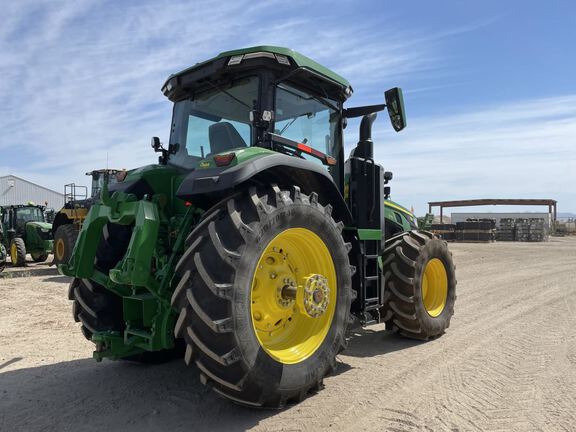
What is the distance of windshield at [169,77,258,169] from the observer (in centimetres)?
404

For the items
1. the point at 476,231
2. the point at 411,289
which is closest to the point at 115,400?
the point at 411,289

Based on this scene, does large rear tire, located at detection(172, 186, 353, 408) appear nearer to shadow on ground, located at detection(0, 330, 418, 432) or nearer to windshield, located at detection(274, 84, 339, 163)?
shadow on ground, located at detection(0, 330, 418, 432)

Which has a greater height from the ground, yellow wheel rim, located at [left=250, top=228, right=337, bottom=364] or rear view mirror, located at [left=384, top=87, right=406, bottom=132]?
rear view mirror, located at [left=384, top=87, right=406, bottom=132]

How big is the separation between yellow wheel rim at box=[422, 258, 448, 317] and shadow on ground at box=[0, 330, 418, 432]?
6.04 feet

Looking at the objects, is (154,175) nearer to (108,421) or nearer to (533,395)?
(108,421)

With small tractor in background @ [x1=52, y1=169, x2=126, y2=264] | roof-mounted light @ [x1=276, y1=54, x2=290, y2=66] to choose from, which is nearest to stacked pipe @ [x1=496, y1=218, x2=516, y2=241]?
small tractor in background @ [x1=52, y1=169, x2=126, y2=264]

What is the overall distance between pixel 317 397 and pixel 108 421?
4.96ft

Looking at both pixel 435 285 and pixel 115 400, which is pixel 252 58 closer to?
pixel 115 400

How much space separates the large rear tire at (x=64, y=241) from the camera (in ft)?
41.9

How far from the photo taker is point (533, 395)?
3605 mm

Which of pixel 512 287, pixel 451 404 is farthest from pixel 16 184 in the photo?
pixel 451 404

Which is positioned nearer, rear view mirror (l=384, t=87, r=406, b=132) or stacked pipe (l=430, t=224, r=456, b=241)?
rear view mirror (l=384, t=87, r=406, b=132)

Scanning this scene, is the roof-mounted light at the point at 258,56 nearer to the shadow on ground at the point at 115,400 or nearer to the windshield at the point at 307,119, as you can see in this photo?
the windshield at the point at 307,119

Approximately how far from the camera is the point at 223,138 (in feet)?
13.8
